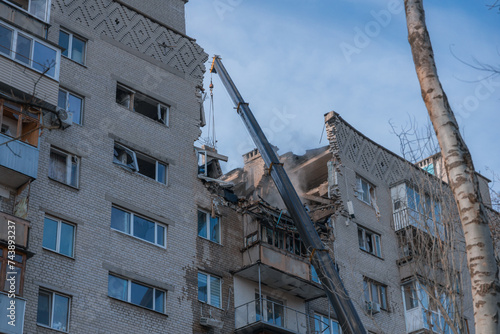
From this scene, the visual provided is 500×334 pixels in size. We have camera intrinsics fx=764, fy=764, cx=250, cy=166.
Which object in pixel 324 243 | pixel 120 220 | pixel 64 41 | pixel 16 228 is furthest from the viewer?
pixel 324 243

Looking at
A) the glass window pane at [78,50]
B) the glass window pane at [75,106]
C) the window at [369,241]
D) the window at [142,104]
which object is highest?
the glass window pane at [78,50]

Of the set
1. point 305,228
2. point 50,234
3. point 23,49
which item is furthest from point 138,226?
point 23,49

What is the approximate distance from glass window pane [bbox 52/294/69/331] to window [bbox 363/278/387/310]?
39.8ft

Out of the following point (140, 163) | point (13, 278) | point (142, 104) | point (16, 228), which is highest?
point (142, 104)

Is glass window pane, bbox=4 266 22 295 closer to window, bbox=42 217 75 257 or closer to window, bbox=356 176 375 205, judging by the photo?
window, bbox=42 217 75 257

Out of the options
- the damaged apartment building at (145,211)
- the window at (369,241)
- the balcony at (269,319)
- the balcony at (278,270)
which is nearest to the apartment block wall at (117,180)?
the damaged apartment building at (145,211)

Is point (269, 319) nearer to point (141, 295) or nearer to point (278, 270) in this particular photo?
point (278, 270)

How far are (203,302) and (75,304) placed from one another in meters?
4.55

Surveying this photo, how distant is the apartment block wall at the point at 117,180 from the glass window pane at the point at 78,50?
0.21m

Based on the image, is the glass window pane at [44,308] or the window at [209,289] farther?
the window at [209,289]

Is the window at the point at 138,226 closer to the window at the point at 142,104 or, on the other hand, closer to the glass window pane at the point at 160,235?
the glass window pane at the point at 160,235

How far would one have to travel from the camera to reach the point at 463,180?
8156 mm

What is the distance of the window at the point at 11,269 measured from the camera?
1753cm

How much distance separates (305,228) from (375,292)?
6.08 metres
